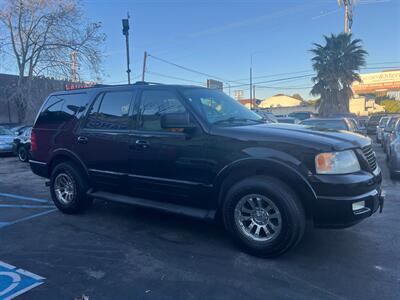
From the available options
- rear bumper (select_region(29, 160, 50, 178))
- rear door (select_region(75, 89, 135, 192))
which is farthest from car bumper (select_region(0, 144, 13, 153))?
rear door (select_region(75, 89, 135, 192))

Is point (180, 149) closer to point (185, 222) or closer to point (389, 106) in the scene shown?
point (185, 222)

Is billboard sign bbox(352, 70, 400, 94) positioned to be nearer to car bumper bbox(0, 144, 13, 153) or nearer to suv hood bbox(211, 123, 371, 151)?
car bumper bbox(0, 144, 13, 153)

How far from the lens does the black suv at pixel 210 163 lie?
11.0 feet

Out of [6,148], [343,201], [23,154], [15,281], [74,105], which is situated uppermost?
[74,105]

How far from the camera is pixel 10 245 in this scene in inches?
163

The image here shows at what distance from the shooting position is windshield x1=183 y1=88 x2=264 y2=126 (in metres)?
4.13

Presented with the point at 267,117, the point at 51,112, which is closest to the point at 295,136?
the point at 51,112

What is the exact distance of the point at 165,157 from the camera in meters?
4.16

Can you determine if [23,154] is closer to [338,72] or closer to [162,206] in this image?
[162,206]

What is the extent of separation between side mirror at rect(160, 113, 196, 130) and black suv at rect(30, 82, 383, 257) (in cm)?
1

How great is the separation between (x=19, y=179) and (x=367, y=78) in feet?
220

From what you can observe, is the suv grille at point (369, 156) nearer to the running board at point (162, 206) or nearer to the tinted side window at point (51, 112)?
the running board at point (162, 206)

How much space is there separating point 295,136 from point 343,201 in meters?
0.82

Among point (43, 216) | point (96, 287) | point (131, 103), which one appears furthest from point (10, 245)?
point (131, 103)
